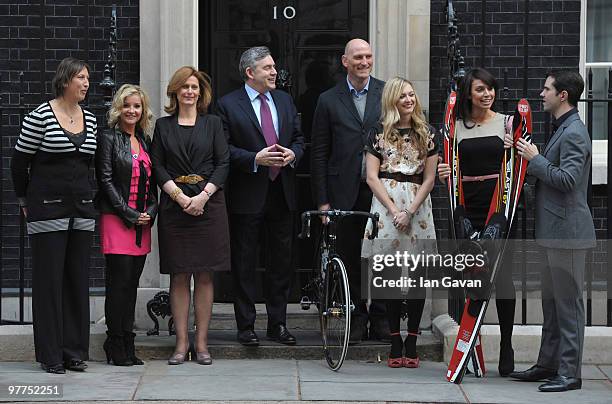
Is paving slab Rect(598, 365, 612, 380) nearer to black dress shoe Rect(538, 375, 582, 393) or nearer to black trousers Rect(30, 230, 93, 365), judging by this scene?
black dress shoe Rect(538, 375, 582, 393)

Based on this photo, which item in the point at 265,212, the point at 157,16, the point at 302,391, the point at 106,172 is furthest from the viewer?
the point at 157,16

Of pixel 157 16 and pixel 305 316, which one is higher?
pixel 157 16

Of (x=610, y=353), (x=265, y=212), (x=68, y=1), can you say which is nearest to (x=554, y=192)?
(x=610, y=353)

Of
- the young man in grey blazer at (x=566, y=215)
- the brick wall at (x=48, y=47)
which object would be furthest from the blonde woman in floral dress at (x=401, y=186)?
the brick wall at (x=48, y=47)

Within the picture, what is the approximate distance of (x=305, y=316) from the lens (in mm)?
9602

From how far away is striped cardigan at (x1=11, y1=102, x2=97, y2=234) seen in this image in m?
7.99

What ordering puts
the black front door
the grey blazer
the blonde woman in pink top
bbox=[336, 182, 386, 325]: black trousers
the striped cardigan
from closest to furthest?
the grey blazer < the striped cardigan < the blonde woman in pink top < bbox=[336, 182, 386, 325]: black trousers < the black front door

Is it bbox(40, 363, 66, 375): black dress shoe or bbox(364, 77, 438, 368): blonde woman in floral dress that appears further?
bbox(364, 77, 438, 368): blonde woman in floral dress

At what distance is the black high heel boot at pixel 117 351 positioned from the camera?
27.7ft

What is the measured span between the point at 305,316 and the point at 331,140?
1471 mm

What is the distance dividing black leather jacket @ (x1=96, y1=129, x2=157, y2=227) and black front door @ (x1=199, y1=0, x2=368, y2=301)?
5.72ft

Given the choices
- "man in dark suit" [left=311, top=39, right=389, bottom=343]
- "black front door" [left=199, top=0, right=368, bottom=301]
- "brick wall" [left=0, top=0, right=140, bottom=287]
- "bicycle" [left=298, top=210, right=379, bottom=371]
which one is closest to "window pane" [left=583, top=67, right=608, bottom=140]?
"black front door" [left=199, top=0, right=368, bottom=301]

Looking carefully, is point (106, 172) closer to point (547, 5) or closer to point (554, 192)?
point (554, 192)

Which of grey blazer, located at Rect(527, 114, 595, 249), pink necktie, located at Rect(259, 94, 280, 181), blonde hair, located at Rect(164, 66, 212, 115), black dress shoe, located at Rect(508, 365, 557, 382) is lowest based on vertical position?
black dress shoe, located at Rect(508, 365, 557, 382)
